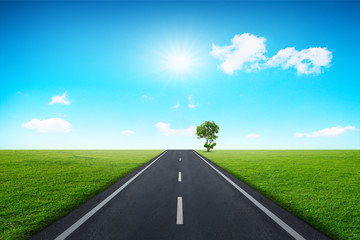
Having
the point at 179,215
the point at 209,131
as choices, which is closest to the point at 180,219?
the point at 179,215

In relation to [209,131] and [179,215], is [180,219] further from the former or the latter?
[209,131]

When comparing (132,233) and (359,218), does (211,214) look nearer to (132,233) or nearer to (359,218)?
(132,233)

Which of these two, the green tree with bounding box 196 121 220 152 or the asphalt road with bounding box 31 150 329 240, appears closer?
the asphalt road with bounding box 31 150 329 240

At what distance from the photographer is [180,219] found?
4.20 meters

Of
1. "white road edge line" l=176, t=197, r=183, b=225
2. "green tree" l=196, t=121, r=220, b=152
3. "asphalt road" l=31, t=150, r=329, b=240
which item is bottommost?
"asphalt road" l=31, t=150, r=329, b=240

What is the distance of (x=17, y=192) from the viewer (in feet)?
21.9

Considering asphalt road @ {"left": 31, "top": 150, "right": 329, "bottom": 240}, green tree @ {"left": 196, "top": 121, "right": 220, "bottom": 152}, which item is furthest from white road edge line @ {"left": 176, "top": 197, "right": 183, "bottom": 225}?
green tree @ {"left": 196, "top": 121, "right": 220, "bottom": 152}

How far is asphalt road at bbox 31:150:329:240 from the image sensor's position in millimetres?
3580

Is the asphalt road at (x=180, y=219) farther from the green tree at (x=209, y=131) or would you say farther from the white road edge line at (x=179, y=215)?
the green tree at (x=209, y=131)

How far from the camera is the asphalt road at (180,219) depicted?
11.7ft

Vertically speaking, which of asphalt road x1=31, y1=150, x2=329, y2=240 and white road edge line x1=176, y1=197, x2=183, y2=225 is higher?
white road edge line x1=176, y1=197, x2=183, y2=225

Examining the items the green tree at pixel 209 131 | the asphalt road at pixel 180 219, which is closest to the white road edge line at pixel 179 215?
the asphalt road at pixel 180 219

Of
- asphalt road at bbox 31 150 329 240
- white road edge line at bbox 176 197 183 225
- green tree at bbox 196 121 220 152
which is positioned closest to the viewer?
asphalt road at bbox 31 150 329 240

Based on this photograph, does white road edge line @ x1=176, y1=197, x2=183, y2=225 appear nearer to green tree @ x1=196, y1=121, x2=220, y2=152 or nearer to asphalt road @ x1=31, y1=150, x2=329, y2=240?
A: asphalt road @ x1=31, y1=150, x2=329, y2=240
